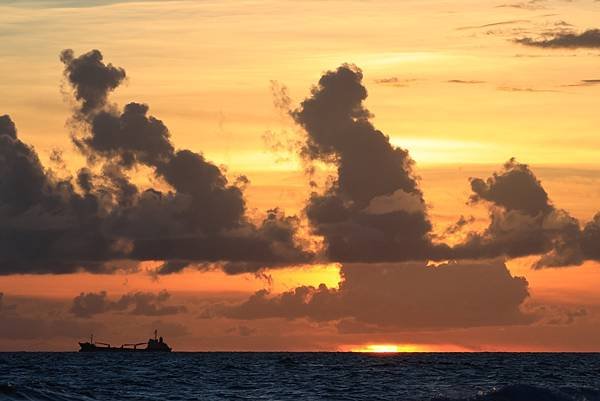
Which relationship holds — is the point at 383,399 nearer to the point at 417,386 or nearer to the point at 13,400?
the point at 417,386

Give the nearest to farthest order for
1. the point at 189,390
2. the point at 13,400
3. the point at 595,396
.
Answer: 1. the point at 13,400
2. the point at 595,396
3. the point at 189,390

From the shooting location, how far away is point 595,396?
11338 centimetres

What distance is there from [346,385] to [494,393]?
45862mm

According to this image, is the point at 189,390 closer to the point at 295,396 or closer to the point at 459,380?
the point at 295,396

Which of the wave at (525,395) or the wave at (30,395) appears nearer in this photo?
the wave at (30,395)

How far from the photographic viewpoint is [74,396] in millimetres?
103562

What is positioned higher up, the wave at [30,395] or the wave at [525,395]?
the wave at [525,395]

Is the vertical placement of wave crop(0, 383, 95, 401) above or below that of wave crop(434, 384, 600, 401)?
below

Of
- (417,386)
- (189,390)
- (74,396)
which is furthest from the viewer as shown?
(417,386)

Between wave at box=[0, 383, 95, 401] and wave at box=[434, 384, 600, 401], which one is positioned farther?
wave at box=[434, 384, 600, 401]

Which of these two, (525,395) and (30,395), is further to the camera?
(525,395)

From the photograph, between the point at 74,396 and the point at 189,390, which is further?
the point at 189,390

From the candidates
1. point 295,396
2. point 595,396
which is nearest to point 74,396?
point 295,396

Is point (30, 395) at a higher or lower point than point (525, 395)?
lower
